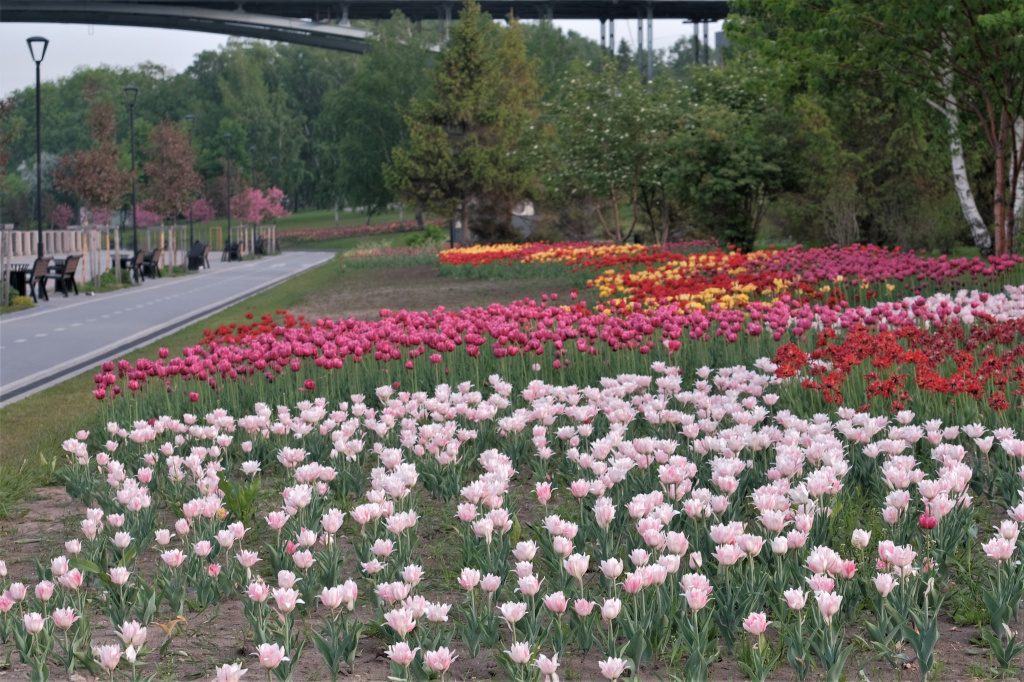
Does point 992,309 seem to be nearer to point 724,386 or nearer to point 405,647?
point 724,386

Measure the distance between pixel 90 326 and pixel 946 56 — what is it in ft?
49.8

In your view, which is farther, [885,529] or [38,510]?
[38,510]

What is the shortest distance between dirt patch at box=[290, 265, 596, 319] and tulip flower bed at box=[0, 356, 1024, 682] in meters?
13.7

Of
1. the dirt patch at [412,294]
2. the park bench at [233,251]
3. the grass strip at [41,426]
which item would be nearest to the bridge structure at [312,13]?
the park bench at [233,251]

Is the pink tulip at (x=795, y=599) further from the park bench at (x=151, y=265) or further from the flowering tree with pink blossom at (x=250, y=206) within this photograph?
the flowering tree with pink blossom at (x=250, y=206)

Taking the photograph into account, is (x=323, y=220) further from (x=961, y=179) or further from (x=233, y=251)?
(x=961, y=179)

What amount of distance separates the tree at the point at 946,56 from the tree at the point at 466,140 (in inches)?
1083

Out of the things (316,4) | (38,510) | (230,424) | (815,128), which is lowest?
(38,510)

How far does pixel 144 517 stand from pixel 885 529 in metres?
3.48

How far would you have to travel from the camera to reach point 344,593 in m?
3.53

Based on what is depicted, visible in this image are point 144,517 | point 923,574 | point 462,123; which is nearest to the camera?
point 923,574

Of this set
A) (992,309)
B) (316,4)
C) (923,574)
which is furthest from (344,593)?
(316,4)

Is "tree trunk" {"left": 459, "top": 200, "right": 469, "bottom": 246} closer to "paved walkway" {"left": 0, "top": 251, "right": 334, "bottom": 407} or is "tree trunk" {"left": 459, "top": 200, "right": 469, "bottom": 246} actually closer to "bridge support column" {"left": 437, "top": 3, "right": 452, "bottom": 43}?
"paved walkway" {"left": 0, "top": 251, "right": 334, "bottom": 407}

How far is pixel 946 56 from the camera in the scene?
17.9 meters
